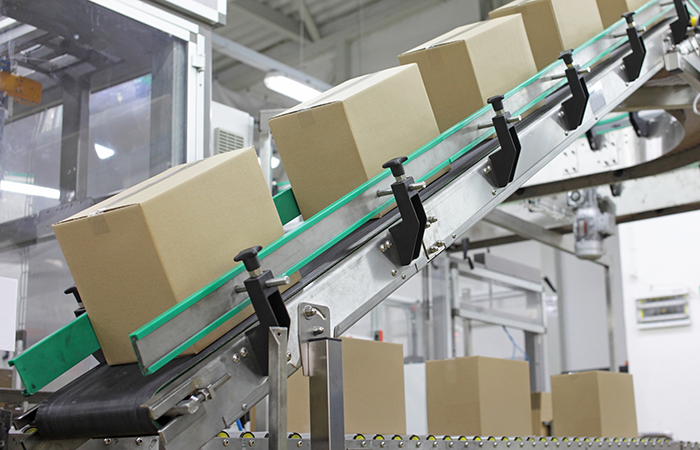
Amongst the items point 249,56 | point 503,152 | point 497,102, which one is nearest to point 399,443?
point 503,152

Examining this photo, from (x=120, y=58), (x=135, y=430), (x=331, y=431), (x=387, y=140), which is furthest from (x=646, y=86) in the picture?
(x=135, y=430)

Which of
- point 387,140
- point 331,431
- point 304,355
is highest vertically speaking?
point 387,140

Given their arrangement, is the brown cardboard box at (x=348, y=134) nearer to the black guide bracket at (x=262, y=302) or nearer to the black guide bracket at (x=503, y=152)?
the black guide bracket at (x=503, y=152)

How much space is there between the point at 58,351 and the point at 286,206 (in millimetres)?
644

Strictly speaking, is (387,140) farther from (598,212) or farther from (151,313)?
(598,212)

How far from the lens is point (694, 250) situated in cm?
654

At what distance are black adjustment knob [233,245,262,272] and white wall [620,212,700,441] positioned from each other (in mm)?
6295

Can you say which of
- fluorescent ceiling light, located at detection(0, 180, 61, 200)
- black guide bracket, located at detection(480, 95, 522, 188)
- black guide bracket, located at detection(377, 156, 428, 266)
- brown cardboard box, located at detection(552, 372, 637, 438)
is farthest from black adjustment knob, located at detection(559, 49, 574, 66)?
fluorescent ceiling light, located at detection(0, 180, 61, 200)

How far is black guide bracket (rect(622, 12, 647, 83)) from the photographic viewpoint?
238 centimetres

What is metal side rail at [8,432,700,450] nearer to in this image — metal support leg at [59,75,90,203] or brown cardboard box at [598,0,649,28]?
metal support leg at [59,75,90,203]

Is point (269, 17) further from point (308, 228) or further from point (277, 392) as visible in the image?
point (277, 392)

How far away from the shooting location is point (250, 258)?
46.0 inches

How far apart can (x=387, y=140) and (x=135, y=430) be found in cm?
89

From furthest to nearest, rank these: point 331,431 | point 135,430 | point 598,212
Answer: point 598,212, point 331,431, point 135,430
